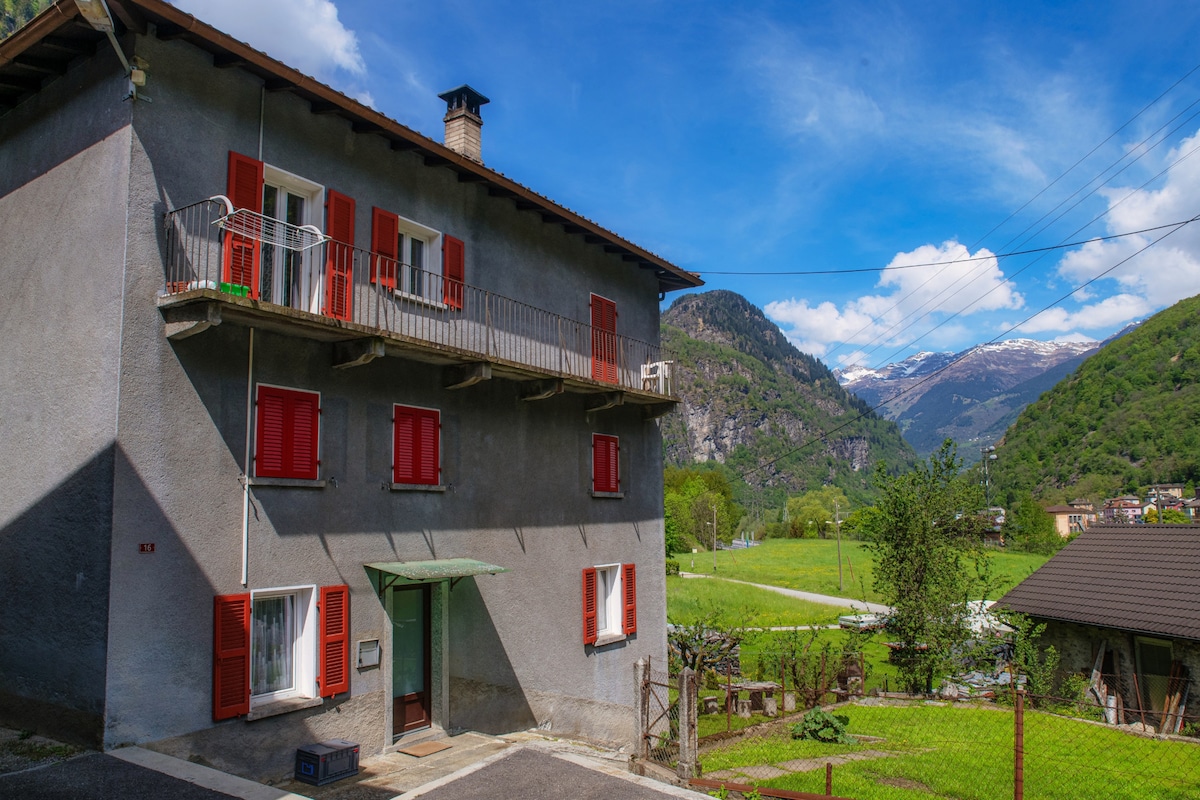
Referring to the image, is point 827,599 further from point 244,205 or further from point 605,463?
point 244,205

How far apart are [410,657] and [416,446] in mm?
3303

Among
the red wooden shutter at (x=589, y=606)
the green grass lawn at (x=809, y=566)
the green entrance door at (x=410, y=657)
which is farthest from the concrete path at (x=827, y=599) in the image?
the green entrance door at (x=410, y=657)

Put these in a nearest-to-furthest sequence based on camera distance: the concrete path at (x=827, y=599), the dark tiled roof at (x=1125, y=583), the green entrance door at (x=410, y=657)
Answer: the green entrance door at (x=410, y=657) < the dark tiled roof at (x=1125, y=583) < the concrete path at (x=827, y=599)

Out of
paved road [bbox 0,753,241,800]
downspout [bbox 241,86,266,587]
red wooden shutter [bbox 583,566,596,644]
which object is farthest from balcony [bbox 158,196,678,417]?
paved road [bbox 0,753,241,800]

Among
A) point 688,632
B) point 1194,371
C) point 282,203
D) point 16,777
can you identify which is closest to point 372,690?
point 16,777

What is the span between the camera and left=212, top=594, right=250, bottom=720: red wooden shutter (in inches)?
378

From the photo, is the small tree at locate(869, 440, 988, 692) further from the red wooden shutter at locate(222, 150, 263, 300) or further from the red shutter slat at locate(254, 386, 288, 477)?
the red wooden shutter at locate(222, 150, 263, 300)

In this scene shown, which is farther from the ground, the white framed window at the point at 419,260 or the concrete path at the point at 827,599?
the white framed window at the point at 419,260

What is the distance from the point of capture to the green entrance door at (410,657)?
12367 millimetres

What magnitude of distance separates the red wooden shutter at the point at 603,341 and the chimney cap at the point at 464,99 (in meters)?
4.60

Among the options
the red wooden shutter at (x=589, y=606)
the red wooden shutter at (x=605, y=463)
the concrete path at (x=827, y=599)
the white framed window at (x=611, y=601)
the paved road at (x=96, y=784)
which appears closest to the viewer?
the paved road at (x=96, y=784)

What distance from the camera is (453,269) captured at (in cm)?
1388

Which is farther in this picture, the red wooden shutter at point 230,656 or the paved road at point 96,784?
the red wooden shutter at point 230,656

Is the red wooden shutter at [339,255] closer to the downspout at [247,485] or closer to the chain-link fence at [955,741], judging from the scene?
the downspout at [247,485]
